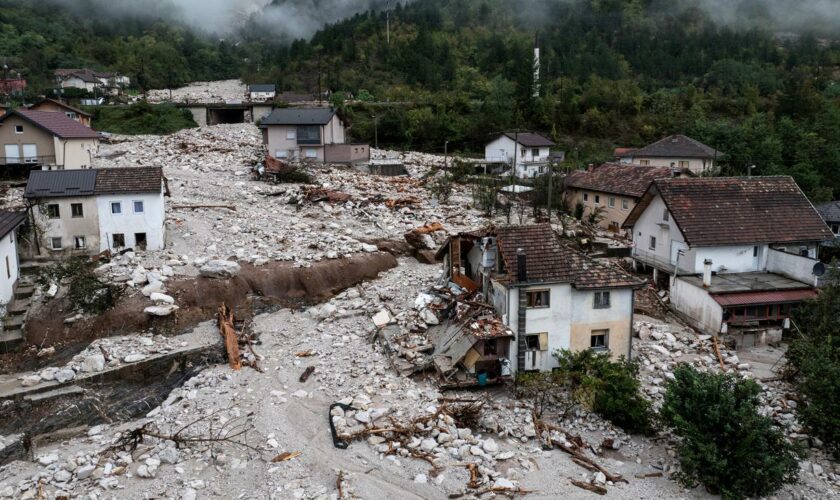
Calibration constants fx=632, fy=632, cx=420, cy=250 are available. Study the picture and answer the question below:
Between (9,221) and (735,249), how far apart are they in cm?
2900

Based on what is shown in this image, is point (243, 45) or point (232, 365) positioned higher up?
point (243, 45)

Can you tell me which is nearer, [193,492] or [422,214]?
[193,492]

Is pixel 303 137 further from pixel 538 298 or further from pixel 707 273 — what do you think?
pixel 538 298

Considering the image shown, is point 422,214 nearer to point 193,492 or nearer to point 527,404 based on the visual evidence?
point 527,404

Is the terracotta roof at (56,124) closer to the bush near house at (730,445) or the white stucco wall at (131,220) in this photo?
the white stucco wall at (131,220)

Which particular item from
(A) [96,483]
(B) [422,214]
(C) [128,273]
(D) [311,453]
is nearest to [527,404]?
(D) [311,453]

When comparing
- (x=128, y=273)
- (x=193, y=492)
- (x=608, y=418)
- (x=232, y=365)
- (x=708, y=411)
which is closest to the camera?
(x=193, y=492)

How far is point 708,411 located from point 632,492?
2.63 meters

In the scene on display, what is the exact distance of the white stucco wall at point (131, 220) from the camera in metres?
27.6

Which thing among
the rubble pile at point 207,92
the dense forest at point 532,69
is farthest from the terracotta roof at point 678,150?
the rubble pile at point 207,92

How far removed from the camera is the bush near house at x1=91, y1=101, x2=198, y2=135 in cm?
6316

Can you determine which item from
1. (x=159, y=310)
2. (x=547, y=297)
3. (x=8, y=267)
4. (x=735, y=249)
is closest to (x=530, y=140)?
(x=735, y=249)

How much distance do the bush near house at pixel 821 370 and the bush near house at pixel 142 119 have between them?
58.0 meters

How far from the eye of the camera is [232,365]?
20.2 meters
